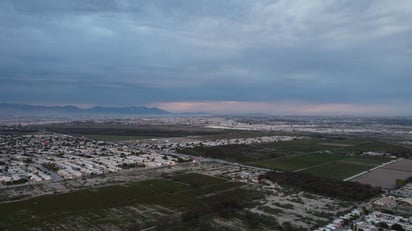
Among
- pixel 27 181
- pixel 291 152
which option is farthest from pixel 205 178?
pixel 291 152

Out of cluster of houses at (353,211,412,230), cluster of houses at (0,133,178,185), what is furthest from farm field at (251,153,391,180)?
cluster of houses at (0,133,178,185)

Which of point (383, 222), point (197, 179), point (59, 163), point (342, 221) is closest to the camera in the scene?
point (383, 222)

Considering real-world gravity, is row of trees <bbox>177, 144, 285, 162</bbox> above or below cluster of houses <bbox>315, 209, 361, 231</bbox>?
above

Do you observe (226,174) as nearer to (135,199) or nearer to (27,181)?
(135,199)

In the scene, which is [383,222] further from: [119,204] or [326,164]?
[326,164]

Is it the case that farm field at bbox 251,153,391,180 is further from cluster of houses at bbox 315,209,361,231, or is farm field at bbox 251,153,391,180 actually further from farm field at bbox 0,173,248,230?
cluster of houses at bbox 315,209,361,231

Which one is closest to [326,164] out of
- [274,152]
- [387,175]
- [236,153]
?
[387,175]

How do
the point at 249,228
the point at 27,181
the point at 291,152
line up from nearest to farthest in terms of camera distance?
1. the point at 249,228
2. the point at 27,181
3. the point at 291,152
